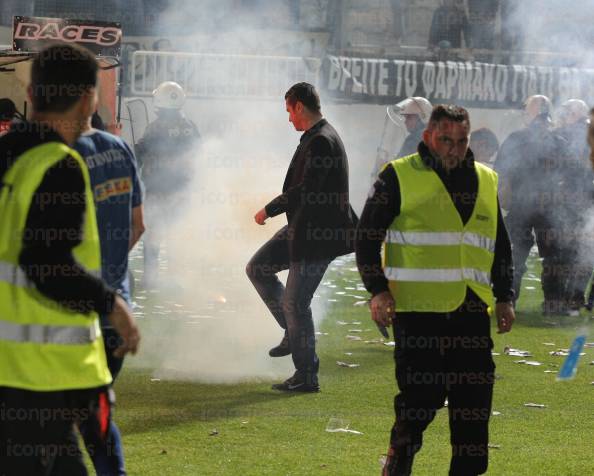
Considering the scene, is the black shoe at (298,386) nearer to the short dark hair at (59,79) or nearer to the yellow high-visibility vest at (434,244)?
the yellow high-visibility vest at (434,244)

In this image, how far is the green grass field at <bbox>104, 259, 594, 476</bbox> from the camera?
19.9ft

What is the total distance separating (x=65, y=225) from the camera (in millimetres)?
3453

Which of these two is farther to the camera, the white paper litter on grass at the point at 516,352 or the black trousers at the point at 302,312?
the white paper litter on grass at the point at 516,352

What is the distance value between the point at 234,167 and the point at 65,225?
13.7 m

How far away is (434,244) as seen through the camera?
5.04 meters

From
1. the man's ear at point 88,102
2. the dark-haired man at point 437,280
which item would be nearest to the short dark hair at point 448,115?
the dark-haired man at point 437,280

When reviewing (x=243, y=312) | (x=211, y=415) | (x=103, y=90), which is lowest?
(x=243, y=312)

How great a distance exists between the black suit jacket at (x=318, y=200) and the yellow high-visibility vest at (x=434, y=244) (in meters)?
2.58

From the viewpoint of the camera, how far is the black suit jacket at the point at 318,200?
25.1 ft

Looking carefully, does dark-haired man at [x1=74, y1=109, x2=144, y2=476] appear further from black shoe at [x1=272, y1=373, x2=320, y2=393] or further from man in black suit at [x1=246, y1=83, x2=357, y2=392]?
black shoe at [x1=272, y1=373, x2=320, y2=393]

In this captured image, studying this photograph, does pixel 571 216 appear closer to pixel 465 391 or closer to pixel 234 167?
pixel 234 167

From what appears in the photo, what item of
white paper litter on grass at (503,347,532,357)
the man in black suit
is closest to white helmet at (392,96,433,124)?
white paper litter on grass at (503,347,532,357)

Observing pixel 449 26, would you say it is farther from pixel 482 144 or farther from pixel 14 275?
pixel 14 275

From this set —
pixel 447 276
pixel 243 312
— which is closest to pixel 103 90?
pixel 243 312
